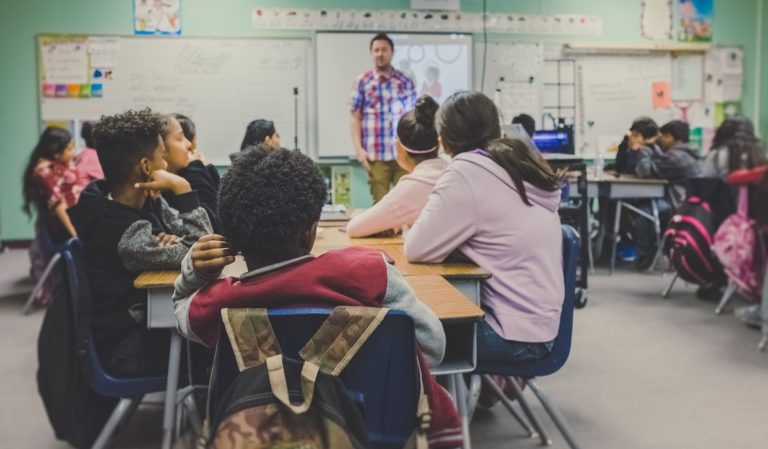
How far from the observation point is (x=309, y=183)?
1288 millimetres

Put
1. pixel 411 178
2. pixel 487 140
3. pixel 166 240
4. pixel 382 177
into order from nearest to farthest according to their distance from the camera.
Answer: pixel 166 240 → pixel 487 140 → pixel 411 178 → pixel 382 177

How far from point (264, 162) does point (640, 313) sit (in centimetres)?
377

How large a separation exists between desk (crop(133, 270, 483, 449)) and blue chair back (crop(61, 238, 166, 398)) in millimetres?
79

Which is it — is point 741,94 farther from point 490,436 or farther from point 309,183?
point 309,183

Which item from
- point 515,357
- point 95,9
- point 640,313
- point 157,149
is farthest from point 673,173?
point 95,9

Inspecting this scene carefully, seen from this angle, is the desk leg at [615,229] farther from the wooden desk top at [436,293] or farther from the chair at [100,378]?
the chair at [100,378]

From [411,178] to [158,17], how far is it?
15.8 ft

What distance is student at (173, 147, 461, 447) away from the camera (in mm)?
1224

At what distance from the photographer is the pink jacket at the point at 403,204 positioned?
263 centimetres

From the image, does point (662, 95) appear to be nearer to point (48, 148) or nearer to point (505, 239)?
point (48, 148)

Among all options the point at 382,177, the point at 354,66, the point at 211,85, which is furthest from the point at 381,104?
the point at 211,85

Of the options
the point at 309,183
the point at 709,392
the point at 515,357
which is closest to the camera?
the point at 309,183

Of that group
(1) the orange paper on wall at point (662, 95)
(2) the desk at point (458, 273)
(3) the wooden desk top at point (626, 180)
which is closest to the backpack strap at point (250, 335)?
(2) the desk at point (458, 273)

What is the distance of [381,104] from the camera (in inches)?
228
